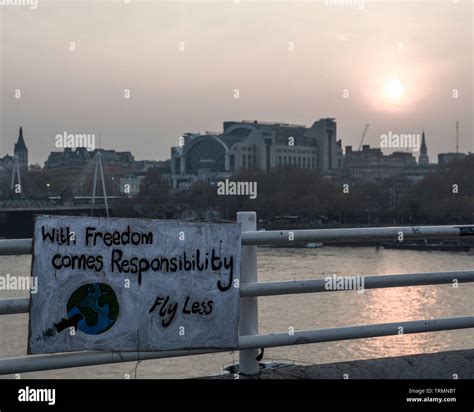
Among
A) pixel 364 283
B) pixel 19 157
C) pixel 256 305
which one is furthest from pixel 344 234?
pixel 19 157

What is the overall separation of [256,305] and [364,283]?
0.60m

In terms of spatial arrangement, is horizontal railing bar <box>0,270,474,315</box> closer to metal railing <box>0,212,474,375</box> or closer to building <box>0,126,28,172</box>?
metal railing <box>0,212,474,375</box>

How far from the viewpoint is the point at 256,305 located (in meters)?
4.13

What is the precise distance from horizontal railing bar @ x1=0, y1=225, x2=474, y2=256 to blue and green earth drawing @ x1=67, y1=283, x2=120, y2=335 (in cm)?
33

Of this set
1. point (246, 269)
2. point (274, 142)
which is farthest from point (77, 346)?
point (274, 142)

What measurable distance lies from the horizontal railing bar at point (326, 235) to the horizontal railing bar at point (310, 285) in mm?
212

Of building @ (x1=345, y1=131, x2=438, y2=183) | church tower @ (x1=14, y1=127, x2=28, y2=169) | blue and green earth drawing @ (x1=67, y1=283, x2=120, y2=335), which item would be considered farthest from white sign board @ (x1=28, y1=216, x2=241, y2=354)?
building @ (x1=345, y1=131, x2=438, y2=183)

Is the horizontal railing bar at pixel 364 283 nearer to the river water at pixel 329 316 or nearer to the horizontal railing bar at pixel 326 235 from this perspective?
the horizontal railing bar at pixel 326 235

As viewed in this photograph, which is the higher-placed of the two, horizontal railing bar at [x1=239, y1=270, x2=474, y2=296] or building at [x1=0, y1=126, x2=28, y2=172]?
building at [x1=0, y1=126, x2=28, y2=172]

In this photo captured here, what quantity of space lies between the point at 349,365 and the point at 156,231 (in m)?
1.23

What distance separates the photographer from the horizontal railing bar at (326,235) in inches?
148

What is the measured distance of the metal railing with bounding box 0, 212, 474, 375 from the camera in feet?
12.3

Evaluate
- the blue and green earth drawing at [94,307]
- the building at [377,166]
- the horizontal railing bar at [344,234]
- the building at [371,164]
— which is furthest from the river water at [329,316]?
the building at [371,164]

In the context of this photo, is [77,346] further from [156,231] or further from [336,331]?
[336,331]
